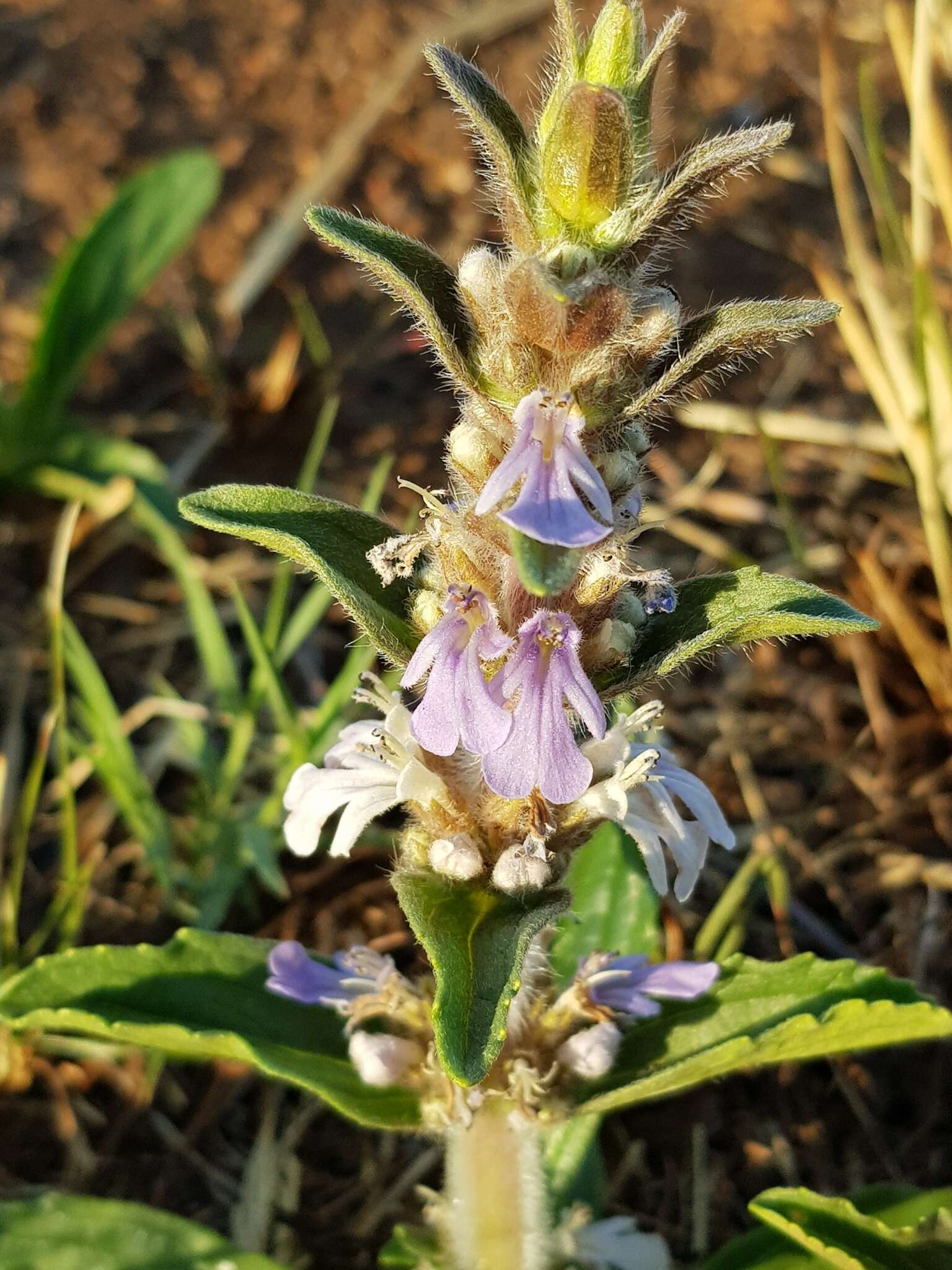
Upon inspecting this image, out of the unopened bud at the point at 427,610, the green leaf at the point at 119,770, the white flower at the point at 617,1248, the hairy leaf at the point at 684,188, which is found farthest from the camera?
the green leaf at the point at 119,770

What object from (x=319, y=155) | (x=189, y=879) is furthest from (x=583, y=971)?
(x=319, y=155)

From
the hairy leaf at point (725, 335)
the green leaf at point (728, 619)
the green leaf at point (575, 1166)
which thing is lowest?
the green leaf at point (575, 1166)

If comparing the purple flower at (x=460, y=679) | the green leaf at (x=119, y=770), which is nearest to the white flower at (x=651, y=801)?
the purple flower at (x=460, y=679)

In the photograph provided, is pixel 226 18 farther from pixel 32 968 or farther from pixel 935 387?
pixel 32 968

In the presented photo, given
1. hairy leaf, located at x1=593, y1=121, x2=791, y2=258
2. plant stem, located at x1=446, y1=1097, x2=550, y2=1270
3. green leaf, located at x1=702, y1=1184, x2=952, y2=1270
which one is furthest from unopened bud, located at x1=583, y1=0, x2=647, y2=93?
green leaf, located at x1=702, y1=1184, x2=952, y2=1270

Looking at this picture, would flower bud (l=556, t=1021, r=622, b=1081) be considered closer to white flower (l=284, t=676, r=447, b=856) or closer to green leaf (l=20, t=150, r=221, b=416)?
white flower (l=284, t=676, r=447, b=856)

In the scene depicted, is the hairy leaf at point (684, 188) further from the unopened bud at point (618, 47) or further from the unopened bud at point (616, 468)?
the unopened bud at point (616, 468)

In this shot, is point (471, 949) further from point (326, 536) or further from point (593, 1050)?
point (326, 536)
